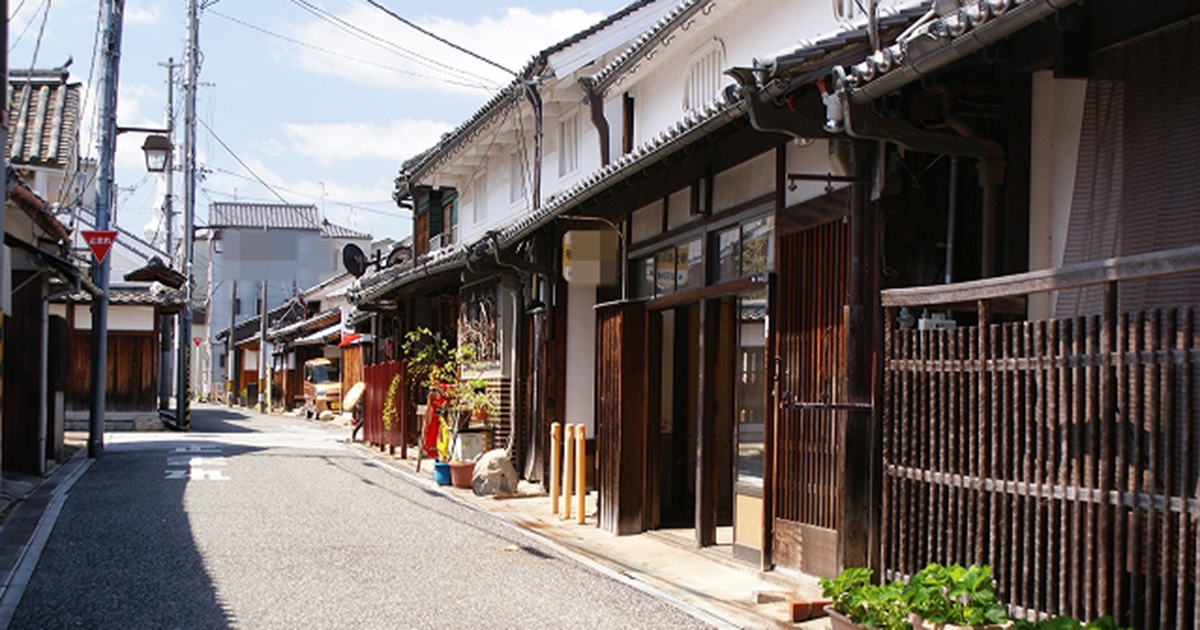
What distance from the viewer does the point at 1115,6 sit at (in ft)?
24.8

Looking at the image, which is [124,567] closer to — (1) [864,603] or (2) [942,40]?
(1) [864,603]

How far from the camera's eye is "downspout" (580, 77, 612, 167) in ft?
63.6

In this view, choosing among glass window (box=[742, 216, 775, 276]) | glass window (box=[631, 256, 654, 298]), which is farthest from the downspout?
glass window (box=[742, 216, 775, 276])

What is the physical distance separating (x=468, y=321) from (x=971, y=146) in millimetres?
16756

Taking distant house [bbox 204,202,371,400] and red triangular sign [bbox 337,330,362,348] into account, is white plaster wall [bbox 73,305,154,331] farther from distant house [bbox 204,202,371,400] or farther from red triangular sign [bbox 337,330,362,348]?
distant house [bbox 204,202,371,400]

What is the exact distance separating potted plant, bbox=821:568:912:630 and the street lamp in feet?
77.4

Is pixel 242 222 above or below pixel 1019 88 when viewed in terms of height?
above

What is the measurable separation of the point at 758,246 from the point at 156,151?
66.3ft

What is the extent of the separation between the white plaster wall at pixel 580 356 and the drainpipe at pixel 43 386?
8893 millimetres

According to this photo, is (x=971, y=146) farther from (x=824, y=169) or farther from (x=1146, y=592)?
(x=1146, y=592)

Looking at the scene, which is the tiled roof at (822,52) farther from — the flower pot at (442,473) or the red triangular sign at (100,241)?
the red triangular sign at (100,241)

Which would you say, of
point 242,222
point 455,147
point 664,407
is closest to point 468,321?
point 455,147

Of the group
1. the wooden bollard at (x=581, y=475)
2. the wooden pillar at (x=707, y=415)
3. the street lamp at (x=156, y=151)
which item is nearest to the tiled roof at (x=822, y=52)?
the wooden pillar at (x=707, y=415)

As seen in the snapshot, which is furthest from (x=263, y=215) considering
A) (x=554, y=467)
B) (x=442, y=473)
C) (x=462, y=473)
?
(x=554, y=467)
